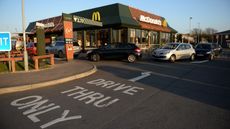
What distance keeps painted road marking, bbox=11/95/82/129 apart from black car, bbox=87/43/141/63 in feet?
38.0

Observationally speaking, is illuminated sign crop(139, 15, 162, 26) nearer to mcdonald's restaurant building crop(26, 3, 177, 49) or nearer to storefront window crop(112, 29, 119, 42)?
mcdonald's restaurant building crop(26, 3, 177, 49)

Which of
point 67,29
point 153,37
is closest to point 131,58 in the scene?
point 67,29

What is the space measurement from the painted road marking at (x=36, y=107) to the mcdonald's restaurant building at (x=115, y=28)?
1742cm

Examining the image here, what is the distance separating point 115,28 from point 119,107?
65.4 feet

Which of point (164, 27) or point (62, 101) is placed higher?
point (164, 27)

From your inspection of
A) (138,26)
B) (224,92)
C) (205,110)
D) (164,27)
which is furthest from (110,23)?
(205,110)

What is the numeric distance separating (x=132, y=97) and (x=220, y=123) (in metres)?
2.73

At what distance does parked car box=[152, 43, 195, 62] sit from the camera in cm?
1755

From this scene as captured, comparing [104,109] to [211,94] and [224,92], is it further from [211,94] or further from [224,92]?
[224,92]

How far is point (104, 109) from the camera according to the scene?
5.47 meters

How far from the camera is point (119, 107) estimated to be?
5.60 m

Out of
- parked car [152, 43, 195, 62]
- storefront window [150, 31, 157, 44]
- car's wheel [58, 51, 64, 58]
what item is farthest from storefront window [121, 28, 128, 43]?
car's wheel [58, 51, 64, 58]

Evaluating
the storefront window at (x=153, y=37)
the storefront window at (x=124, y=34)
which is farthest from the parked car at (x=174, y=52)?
the storefront window at (x=153, y=37)

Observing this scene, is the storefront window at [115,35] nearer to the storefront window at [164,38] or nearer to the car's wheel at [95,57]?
the car's wheel at [95,57]
